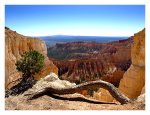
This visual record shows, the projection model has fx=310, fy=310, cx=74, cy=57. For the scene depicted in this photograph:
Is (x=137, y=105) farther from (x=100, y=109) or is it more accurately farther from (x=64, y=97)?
(x=64, y=97)

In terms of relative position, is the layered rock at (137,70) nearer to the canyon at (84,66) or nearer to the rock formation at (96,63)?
the canyon at (84,66)

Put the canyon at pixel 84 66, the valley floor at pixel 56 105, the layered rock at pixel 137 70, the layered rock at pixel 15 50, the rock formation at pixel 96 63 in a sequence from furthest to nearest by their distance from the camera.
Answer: the rock formation at pixel 96 63
the layered rock at pixel 137 70
the layered rock at pixel 15 50
the canyon at pixel 84 66
the valley floor at pixel 56 105

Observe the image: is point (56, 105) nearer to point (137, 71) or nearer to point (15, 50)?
point (137, 71)

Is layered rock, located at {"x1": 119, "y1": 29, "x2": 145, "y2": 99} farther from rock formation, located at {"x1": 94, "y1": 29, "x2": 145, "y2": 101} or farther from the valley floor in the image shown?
the valley floor

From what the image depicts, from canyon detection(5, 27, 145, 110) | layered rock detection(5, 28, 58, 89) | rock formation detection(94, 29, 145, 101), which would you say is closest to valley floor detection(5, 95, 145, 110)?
canyon detection(5, 27, 145, 110)

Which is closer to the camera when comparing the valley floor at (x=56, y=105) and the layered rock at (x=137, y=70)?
the valley floor at (x=56, y=105)

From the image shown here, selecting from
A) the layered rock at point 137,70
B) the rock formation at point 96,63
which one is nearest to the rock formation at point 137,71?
the layered rock at point 137,70

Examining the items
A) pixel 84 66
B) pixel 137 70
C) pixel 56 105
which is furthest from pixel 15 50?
pixel 84 66
